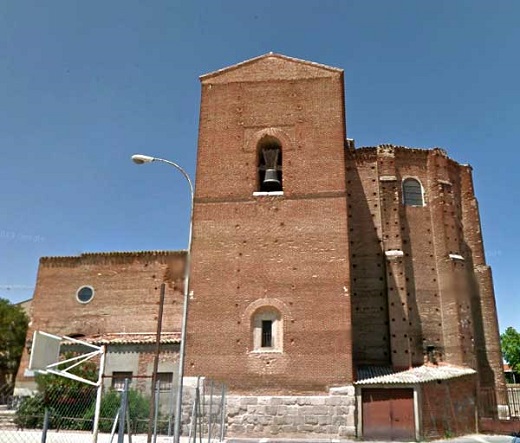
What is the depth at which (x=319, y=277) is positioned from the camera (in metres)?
22.1

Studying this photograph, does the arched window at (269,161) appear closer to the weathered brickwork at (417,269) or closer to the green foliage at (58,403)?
the weathered brickwork at (417,269)

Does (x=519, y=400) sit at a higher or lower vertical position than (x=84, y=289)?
lower

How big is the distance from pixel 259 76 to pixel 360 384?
49.6ft

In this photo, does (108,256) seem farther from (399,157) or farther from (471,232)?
(471,232)

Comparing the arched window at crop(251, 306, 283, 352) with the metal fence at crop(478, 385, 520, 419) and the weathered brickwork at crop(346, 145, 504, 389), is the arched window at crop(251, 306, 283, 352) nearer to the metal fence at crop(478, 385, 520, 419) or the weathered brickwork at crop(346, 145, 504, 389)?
the weathered brickwork at crop(346, 145, 504, 389)

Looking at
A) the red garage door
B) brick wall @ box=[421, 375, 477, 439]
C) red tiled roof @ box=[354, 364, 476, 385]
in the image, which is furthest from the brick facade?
brick wall @ box=[421, 375, 477, 439]

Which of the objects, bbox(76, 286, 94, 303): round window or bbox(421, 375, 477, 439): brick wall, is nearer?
bbox(421, 375, 477, 439): brick wall

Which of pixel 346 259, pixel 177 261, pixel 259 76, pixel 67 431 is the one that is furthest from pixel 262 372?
pixel 259 76

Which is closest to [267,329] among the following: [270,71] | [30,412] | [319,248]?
[319,248]

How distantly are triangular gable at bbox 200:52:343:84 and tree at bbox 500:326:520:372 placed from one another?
1443 inches

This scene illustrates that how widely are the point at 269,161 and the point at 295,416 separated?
11.3 metres

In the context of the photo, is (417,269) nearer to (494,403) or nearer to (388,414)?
(494,403)

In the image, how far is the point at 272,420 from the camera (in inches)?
811

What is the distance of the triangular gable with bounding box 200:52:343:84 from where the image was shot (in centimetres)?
2586
